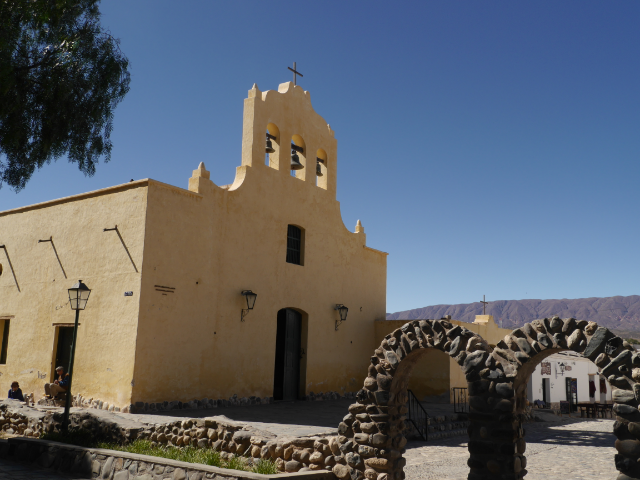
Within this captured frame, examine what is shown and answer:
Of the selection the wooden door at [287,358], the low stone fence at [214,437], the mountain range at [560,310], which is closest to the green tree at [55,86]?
the low stone fence at [214,437]

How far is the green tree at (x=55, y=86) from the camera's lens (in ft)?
28.9

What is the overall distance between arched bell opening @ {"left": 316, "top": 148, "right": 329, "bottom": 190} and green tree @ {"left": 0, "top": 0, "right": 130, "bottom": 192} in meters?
8.34

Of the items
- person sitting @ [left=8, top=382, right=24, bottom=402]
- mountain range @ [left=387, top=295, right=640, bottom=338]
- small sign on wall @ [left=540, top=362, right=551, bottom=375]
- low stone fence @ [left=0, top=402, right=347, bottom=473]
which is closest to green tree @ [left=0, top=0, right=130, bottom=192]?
low stone fence @ [left=0, top=402, right=347, bottom=473]

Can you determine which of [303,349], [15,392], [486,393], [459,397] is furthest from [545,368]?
[15,392]

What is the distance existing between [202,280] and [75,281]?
3145 mm

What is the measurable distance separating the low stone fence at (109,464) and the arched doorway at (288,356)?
682 cm

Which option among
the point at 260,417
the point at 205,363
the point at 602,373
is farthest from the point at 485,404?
the point at 205,363

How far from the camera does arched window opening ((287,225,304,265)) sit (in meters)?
16.3

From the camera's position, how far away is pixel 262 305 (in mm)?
14898

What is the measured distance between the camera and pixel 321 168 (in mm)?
17922

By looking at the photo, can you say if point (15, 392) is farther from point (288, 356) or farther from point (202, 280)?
point (288, 356)

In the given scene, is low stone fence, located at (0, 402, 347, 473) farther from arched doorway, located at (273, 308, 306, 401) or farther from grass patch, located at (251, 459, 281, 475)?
arched doorway, located at (273, 308, 306, 401)

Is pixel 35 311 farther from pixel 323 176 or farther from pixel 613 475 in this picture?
pixel 613 475

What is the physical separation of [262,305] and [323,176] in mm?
5153
